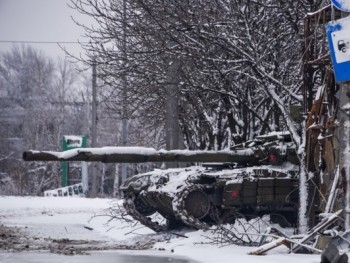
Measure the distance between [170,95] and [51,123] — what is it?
41693 mm

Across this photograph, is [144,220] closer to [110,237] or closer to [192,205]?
[110,237]

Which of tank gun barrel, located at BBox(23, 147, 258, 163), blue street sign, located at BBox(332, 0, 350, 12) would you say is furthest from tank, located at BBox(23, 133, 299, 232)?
blue street sign, located at BBox(332, 0, 350, 12)

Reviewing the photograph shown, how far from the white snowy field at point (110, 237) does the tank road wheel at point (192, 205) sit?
0.28 m

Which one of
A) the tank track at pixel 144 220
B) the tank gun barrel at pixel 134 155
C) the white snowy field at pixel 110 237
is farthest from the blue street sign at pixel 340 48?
the tank track at pixel 144 220

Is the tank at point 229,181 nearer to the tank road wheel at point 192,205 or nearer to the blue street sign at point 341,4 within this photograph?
the tank road wheel at point 192,205

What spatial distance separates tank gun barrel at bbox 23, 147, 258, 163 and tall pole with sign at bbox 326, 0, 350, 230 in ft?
16.7

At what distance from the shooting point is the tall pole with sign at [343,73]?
10234mm

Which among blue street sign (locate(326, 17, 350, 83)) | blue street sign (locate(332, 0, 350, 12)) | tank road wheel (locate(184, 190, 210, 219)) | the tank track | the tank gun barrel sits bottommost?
the tank track

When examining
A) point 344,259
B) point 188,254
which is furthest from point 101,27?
point 344,259

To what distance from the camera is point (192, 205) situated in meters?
16.8

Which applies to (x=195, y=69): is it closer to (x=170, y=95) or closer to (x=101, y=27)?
(x=170, y=95)

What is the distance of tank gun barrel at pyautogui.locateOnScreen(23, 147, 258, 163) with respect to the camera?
587 inches

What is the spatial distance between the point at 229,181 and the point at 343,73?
20.9ft

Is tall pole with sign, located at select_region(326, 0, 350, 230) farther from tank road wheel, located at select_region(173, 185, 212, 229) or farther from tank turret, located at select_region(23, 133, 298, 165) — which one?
tank road wheel, located at select_region(173, 185, 212, 229)
